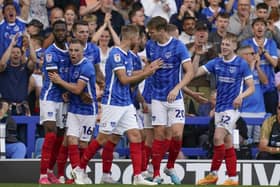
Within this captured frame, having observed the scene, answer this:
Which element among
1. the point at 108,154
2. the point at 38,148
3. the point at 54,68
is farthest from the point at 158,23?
the point at 38,148

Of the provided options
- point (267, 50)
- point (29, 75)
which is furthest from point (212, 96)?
point (29, 75)

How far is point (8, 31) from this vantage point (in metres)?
20.8

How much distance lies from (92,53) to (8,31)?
2404 mm

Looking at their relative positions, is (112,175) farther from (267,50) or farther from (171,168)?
(267,50)

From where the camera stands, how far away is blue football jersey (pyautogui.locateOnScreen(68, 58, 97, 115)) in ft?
57.4

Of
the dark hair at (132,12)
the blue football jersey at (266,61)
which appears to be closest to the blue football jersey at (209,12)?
the blue football jersey at (266,61)

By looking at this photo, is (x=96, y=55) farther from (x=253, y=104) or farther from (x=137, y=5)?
(x=253, y=104)

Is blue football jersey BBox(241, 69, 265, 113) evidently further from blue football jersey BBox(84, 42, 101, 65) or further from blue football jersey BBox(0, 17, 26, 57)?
blue football jersey BBox(0, 17, 26, 57)

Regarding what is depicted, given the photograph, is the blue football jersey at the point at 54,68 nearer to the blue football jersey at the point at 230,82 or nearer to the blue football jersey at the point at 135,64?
the blue football jersey at the point at 135,64

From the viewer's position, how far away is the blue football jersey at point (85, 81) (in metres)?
17.5

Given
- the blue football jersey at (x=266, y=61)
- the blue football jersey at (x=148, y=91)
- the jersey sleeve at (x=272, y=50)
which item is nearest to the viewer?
the blue football jersey at (x=148, y=91)

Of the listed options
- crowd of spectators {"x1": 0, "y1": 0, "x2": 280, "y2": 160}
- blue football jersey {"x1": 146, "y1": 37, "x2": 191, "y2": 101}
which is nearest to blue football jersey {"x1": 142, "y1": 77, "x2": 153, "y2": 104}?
blue football jersey {"x1": 146, "y1": 37, "x2": 191, "y2": 101}

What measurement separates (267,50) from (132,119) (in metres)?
4.82

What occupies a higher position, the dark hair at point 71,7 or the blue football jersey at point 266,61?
the dark hair at point 71,7
